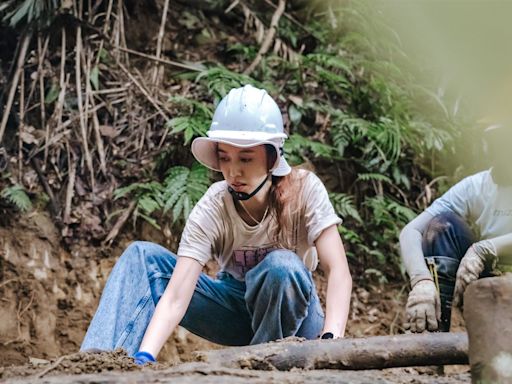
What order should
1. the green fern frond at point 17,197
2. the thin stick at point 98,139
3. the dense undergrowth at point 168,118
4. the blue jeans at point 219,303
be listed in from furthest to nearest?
the thin stick at point 98,139, the dense undergrowth at point 168,118, the green fern frond at point 17,197, the blue jeans at point 219,303

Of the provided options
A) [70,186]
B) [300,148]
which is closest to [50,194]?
[70,186]

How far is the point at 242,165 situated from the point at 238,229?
281mm

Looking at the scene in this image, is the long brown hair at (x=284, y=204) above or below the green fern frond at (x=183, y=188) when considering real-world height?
above

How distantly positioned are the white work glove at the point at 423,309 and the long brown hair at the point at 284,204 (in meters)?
0.54

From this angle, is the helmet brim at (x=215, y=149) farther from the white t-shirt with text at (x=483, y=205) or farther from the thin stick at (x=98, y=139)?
the thin stick at (x=98, y=139)

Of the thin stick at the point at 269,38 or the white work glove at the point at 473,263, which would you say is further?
the thin stick at the point at 269,38

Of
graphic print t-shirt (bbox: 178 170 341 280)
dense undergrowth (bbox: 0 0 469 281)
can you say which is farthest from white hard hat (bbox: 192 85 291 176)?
dense undergrowth (bbox: 0 0 469 281)

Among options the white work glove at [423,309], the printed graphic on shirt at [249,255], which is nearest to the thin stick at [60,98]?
the printed graphic on shirt at [249,255]

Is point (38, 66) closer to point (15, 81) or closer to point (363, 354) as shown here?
point (15, 81)

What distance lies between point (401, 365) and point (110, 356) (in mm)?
820

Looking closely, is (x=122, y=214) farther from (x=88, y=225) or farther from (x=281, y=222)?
(x=281, y=222)

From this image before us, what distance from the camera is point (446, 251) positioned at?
2979 millimetres

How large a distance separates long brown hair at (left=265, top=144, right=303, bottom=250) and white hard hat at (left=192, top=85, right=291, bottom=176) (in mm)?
34

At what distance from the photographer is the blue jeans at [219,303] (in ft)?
8.75
